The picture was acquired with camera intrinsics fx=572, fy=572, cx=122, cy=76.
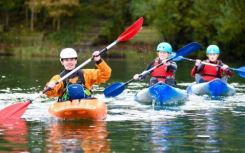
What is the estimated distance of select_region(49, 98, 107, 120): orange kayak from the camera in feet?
28.2

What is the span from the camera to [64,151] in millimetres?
6418

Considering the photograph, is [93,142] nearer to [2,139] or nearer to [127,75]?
[2,139]

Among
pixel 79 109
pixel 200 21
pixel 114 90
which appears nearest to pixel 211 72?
pixel 114 90

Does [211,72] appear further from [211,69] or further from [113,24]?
[113,24]

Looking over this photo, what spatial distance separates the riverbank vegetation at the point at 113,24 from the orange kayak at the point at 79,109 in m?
21.0

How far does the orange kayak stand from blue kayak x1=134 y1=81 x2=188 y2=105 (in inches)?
98.3

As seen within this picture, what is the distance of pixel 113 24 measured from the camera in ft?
124

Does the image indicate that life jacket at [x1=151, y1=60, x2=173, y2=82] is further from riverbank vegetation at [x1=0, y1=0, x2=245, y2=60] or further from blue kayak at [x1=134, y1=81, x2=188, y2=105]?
riverbank vegetation at [x1=0, y1=0, x2=245, y2=60]

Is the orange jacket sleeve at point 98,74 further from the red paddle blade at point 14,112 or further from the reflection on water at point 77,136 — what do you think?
the red paddle blade at point 14,112

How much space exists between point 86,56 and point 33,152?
23.6 metres

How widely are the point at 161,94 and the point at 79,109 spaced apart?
3067 mm

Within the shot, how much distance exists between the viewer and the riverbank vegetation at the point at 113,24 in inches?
1205

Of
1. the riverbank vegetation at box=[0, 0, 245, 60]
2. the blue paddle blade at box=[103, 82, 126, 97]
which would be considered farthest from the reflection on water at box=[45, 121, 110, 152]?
the riverbank vegetation at box=[0, 0, 245, 60]

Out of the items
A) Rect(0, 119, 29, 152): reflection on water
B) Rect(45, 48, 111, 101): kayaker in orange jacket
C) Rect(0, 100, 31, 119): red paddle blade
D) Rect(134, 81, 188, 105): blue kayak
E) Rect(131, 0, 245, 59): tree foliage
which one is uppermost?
Rect(131, 0, 245, 59): tree foliage
